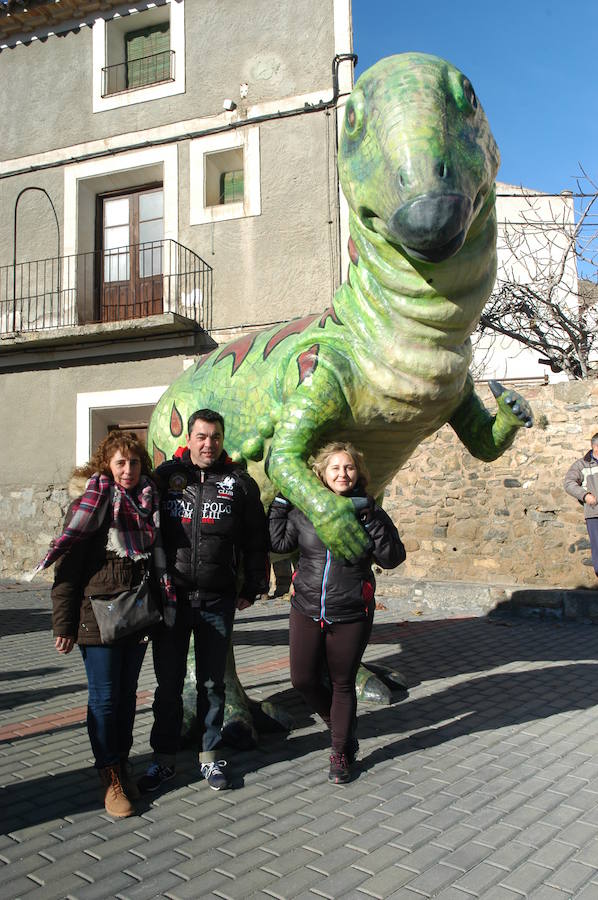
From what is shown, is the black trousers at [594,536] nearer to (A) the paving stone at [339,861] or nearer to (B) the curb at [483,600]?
(B) the curb at [483,600]

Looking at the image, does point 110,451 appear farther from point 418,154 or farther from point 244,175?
point 244,175

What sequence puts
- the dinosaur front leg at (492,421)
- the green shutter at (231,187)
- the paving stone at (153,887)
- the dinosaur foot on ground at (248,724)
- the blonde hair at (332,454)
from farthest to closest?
the green shutter at (231,187) < the dinosaur front leg at (492,421) < the dinosaur foot on ground at (248,724) < the blonde hair at (332,454) < the paving stone at (153,887)

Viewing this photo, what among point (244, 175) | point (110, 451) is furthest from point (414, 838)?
point (244, 175)

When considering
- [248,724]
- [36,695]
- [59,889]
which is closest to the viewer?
[59,889]

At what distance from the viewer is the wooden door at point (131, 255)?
1058cm

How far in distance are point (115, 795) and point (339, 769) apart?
853 millimetres

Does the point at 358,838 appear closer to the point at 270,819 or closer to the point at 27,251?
the point at 270,819

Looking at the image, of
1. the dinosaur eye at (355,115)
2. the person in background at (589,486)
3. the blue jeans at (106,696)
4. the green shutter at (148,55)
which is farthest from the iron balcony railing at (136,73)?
the blue jeans at (106,696)

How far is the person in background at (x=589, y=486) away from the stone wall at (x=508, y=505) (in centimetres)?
98

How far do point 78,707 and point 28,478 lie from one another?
7103mm

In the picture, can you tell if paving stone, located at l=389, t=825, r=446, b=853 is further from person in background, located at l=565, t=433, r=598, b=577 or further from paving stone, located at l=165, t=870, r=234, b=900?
person in background, located at l=565, t=433, r=598, b=577

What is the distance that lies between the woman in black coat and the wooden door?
8078mm

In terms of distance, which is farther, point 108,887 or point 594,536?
point 594,536

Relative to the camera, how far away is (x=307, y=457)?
305 centimetres
